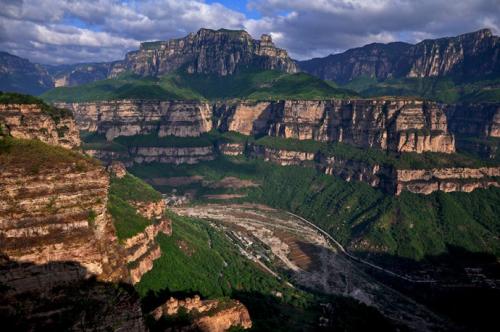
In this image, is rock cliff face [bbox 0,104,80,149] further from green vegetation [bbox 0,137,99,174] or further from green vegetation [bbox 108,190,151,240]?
green vegetation [bbox 0,137,99,174]

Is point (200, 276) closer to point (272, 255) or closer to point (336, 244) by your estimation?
point (272, 255)

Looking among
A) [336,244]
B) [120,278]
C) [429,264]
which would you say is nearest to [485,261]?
[429,264]

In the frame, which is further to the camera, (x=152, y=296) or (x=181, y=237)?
(x=181, y=237)

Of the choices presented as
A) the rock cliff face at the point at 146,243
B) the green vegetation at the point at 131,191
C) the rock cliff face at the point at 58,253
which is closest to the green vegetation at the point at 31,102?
the green vegetation at the point at 131,191

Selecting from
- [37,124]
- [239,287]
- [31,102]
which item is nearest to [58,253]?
[37,124]

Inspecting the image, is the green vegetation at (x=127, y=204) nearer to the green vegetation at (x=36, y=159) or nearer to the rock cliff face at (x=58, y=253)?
the green vegetation at (x=36, y=159)

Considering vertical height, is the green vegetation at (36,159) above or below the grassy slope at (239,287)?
above

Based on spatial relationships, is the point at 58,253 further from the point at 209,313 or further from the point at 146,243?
the point at 146,243
